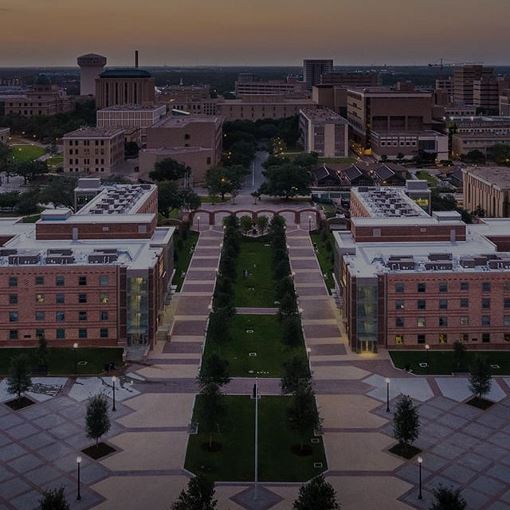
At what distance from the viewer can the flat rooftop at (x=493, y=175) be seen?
237 ft

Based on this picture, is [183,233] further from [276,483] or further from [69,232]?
[276,483]

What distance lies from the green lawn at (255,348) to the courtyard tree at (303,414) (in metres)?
7.25

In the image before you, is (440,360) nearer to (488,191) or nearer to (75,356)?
(75,356)

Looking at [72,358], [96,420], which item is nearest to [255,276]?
[72,358]

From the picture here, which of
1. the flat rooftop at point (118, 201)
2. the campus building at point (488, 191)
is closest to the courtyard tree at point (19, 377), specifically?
the flat rooftop at point (118, 201)

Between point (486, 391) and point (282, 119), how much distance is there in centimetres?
12581

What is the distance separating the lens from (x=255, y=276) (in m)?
55.5

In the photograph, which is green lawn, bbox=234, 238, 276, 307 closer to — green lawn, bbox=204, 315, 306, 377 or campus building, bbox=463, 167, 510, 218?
green lawn, bbox=204, 315, 306, 377

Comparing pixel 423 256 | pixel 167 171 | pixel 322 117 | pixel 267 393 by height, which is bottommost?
pixel 267 393

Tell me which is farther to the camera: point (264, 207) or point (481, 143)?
point (481, 143)

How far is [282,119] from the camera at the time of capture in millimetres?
155000

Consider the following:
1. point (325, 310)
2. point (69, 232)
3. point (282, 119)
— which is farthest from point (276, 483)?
point (282, 119)

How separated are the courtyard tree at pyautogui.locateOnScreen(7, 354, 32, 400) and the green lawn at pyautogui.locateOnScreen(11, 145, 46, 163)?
88.8 meters

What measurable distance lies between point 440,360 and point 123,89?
134162mm
